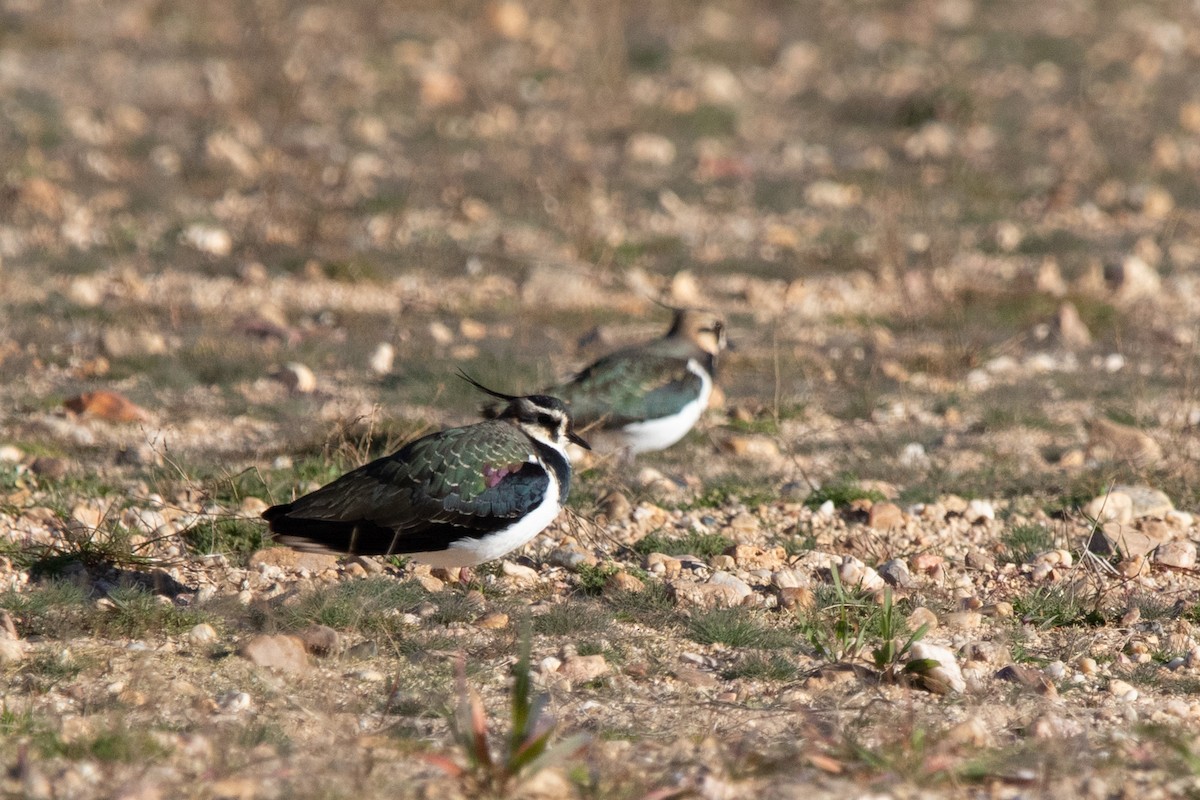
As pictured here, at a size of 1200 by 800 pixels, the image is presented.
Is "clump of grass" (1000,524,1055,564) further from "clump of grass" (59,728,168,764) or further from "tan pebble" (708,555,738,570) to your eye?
"clump of grass" (59,728,168,764)

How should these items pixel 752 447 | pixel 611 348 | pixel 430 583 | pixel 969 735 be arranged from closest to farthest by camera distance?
pixel 969 735 → pixel 430 583 → pixel 752 447 → pixel 611 348

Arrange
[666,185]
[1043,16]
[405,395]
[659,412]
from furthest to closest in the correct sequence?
[1043,16] < [666,185] < [405,395] < [659,412]

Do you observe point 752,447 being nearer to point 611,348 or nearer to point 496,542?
point 611,348

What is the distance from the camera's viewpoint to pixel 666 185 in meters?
12.6

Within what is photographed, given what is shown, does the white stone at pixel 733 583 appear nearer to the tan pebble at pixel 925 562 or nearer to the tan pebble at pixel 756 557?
the tan pebble at pixel 756 557

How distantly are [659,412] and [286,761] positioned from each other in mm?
3787

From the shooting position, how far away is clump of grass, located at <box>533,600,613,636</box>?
17.7 ft

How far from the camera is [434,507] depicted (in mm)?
5520

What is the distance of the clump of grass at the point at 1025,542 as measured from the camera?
627 cm

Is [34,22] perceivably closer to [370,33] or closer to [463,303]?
[370,33]

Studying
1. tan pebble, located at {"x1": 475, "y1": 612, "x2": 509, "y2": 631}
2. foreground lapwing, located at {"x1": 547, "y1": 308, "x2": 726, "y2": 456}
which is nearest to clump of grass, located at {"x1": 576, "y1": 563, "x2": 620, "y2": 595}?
tan pebble, located at {"x1": 475, "y1": 612, "x2": 509, "y2": 631}

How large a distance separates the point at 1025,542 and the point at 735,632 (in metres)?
1.60

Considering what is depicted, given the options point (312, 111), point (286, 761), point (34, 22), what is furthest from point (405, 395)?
point (34, 22)

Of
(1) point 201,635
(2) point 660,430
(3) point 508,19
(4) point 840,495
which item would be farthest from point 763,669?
(3) point 508,19
